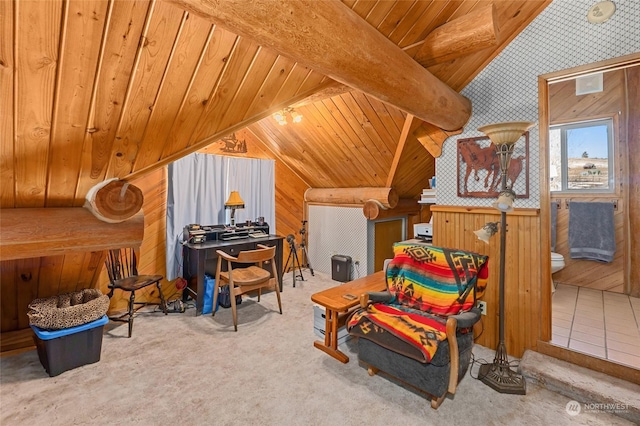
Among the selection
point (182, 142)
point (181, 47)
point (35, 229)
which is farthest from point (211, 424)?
point (181, 47)

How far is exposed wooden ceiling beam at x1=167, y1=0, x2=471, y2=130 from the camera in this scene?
42.8 inches

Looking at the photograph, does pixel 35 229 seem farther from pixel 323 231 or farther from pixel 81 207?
pixel 323 231

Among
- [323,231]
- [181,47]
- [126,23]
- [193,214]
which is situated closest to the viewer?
[126,23]

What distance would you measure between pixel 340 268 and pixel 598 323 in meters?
2.93

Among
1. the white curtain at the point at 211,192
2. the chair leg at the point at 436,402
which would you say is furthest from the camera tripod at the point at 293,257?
the chair leg at the point at 436,402

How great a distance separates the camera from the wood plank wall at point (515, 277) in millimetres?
2416

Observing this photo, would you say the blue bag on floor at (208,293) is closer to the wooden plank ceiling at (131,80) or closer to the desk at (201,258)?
the desk at (201,258)

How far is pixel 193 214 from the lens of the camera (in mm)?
3883

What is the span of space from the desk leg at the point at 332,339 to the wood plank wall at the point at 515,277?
4.31 ft

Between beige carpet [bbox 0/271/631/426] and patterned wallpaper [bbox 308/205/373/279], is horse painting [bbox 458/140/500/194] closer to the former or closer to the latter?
beige carpet [bbox 0/271/631/426]

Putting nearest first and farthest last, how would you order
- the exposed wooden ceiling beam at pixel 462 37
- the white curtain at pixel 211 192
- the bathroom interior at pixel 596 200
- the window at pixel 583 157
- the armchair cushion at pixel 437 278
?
the exposed wooden ceiling beam at pixel 462 37
the armchair cushion at pixel 437 278
the bathroom interior at pixel 596 200
the window at pixel 583 157
the white curtain at pixel 211 192

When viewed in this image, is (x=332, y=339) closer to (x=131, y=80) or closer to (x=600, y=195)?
(x=131, y=80)

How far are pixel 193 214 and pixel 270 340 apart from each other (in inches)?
78.9

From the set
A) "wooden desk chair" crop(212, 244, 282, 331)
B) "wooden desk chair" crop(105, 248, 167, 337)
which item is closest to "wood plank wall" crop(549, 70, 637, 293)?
"wooden desk chair" crop(212, 244, 282, 331)
